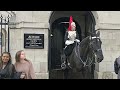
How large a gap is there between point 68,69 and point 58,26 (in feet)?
13.2

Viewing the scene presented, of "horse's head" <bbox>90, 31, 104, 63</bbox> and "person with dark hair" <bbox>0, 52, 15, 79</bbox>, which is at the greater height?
"horse's head" <bbox>90, 31, 104, 63</bbox>

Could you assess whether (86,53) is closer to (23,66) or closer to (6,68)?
(23,66)

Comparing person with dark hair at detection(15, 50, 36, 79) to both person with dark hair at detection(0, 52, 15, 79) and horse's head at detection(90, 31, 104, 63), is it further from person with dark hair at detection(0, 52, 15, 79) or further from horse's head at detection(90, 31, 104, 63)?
horse's head at detection(90, 31, 104, 63)

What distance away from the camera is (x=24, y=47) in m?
10.2

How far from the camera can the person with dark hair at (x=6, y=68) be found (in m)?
5.77

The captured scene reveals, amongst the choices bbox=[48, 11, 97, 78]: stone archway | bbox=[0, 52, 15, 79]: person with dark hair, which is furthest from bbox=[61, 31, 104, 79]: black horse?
bbox=[48, 11, 97, 78]: stone archway

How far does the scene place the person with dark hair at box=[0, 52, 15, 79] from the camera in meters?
5.77

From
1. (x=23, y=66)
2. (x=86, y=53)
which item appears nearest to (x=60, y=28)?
(x=86, y=53)

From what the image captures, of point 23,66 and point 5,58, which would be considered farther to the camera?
point 23,66

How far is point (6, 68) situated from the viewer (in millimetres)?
5809

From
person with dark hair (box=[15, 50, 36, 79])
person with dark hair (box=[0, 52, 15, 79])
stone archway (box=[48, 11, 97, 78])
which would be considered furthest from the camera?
stone archway (box=[48, 11, 97, 78])

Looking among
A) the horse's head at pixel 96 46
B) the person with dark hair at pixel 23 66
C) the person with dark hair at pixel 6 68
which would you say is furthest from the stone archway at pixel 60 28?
the person with dark hair at pixel 6 68
